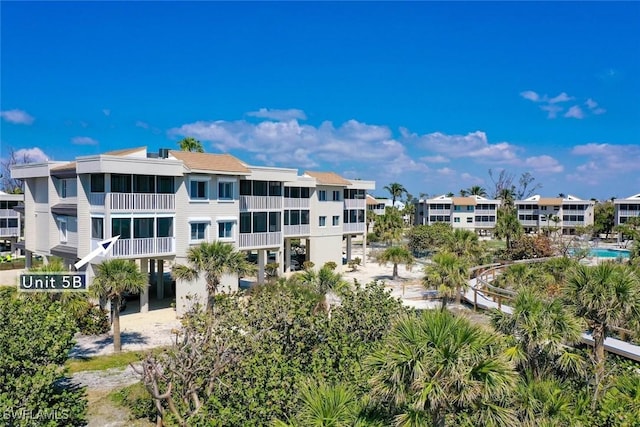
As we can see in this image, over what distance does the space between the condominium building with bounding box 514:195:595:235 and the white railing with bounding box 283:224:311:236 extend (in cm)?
6235

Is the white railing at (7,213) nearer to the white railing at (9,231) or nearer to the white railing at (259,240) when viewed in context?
the white railing at (9,231)

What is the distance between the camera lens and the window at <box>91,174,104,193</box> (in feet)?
85.4

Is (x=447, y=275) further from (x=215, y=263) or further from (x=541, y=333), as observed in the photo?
(x=541, y=333)

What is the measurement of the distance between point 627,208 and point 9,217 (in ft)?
300

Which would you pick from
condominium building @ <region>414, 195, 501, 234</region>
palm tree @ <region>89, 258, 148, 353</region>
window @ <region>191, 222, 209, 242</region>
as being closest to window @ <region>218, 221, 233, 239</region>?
window @ <region>191, 222, 209, 242</region>

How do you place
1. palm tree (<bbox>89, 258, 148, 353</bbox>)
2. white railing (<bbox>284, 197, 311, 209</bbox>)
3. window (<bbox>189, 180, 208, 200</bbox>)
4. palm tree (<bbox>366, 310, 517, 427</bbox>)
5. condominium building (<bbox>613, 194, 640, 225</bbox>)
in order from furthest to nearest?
condominium building (<bbox>613, 194, 640, 225</bbox>) < white railing (<bbox>284, 197, 311, 209</bbox>) < window (<bbox>189, 180, 208, 200</bbox>) < palm tree (<bbox>89, 258, 148, 353</bbox>) < palm tree (<bbox>366, 310, 517, 427</bbox>)

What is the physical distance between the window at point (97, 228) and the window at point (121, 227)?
80 centimetres

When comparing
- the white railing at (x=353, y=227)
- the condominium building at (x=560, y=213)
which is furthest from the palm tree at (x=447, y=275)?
the condominium building at (x=560, y=213)

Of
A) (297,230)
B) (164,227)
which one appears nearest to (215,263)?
(164,227)

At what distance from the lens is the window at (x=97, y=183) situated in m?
26.0

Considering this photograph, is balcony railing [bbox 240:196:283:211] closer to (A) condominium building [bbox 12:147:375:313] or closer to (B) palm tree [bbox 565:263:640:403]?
(A) condominium building [bbox 12:147:375:313]

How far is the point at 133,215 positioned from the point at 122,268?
21.1 feet

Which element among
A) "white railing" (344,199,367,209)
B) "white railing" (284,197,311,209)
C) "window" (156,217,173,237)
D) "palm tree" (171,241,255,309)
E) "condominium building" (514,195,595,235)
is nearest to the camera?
"palm tree" (171,241,255,309)

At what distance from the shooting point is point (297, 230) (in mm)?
40781
